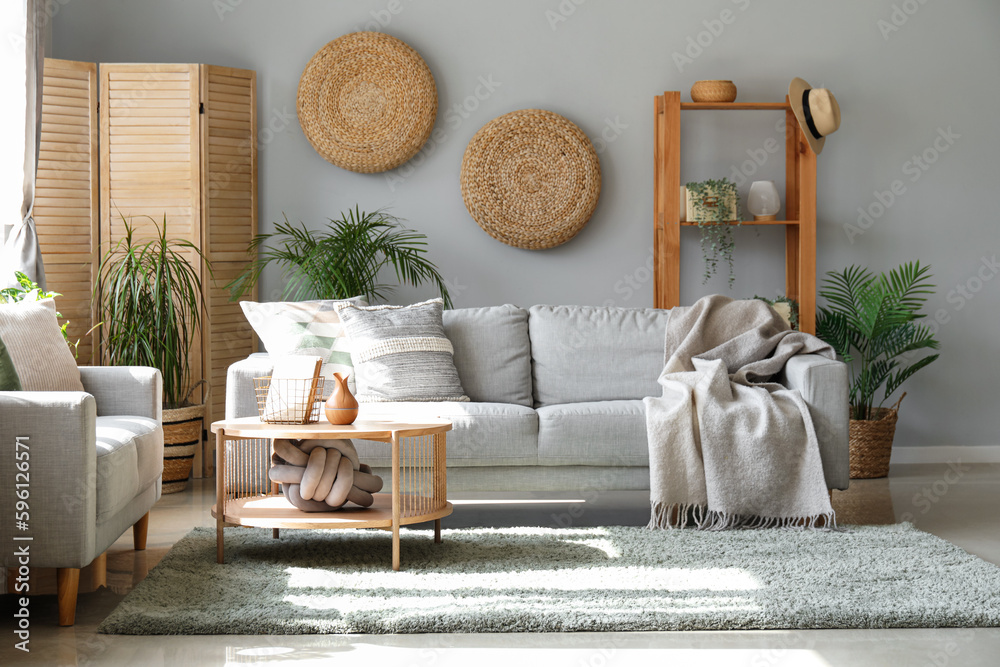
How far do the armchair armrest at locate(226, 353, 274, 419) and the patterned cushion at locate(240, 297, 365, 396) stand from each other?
7.9 inches

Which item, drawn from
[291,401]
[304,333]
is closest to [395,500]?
[291,401]

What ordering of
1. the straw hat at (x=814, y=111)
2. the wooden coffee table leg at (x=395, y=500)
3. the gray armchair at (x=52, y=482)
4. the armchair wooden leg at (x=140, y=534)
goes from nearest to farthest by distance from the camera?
the gray armchair at (x=52, y=482), the wooden coffee table leg at (x=395, y=500), the armchair wooden leg at (x=140, y=534), the straw hat at (x=814, y=111)

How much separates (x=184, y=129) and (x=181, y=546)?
7.20ft

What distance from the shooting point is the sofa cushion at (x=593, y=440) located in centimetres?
332

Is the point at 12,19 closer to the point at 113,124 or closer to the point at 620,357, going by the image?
the point at 113,124

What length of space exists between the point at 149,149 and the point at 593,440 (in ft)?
8.41

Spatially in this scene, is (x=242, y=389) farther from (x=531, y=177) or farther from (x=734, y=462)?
(x=531, y=177)

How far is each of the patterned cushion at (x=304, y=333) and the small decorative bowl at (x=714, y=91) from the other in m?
2.11

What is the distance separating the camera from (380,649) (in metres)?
2.18

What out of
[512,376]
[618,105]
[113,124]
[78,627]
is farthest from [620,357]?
[113,124]

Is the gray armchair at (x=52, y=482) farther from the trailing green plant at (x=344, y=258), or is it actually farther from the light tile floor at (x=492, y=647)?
the trailing green plant at (x=344, y=258)

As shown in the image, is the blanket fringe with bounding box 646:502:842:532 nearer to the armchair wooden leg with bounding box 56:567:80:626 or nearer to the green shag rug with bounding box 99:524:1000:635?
the green shag rug with bounding box 99:524:1000:635

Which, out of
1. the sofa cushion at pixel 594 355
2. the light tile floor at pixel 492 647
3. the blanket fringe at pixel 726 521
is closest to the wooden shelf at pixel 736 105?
the sofa cushion at pixel 594 355

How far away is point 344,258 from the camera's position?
4.36 metres
